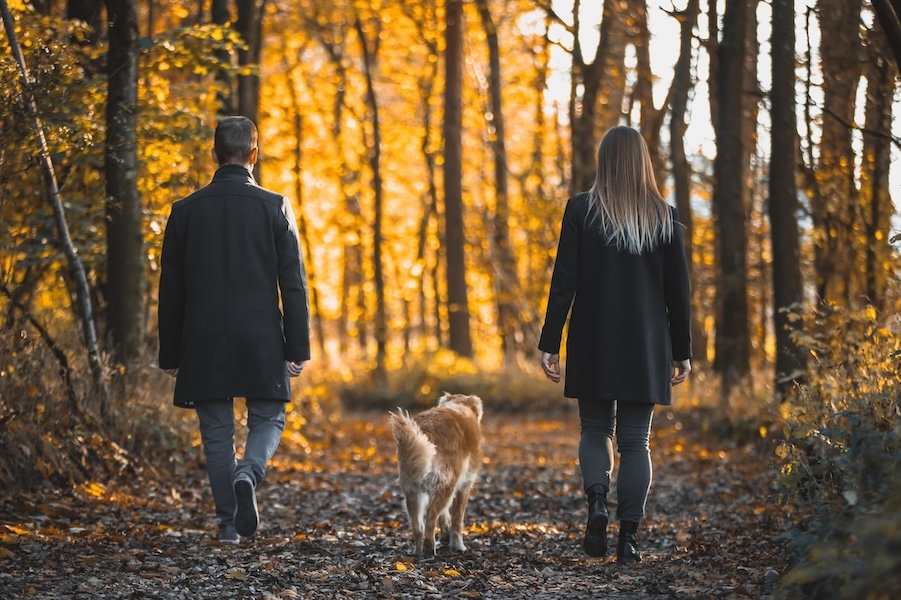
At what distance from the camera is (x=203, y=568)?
5684 mm

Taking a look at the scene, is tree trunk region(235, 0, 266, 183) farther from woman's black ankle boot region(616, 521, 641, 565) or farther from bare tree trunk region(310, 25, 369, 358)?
bare tree trunk region(310, 25, 369, 358)

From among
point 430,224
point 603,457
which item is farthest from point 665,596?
point 430,224

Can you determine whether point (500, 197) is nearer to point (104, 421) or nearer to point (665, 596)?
point (104, 421)

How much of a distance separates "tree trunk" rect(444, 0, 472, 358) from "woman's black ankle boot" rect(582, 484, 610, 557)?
17.4 meters

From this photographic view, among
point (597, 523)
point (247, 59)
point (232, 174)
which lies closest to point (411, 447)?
point (597, 523)

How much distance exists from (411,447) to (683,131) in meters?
13.4

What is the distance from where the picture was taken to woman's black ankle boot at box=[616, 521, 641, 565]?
5926mm

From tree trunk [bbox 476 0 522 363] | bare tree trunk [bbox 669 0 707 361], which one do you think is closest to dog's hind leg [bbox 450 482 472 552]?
bare tree trunk [bbox 669 0 707 361]

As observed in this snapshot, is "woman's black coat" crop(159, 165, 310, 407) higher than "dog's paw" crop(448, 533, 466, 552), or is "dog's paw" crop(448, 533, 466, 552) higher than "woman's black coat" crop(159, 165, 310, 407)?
"woman's black coat" crop(159, 165, 310, 407)

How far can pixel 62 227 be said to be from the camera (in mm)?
7910

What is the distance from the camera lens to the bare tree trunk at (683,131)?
16.0 metres

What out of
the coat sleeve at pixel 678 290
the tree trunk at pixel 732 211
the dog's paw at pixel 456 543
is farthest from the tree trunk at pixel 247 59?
the coat sleeve at pixel 678 290

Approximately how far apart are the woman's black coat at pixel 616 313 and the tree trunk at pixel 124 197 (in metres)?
4.01

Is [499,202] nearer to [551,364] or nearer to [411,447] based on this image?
[551,364]
